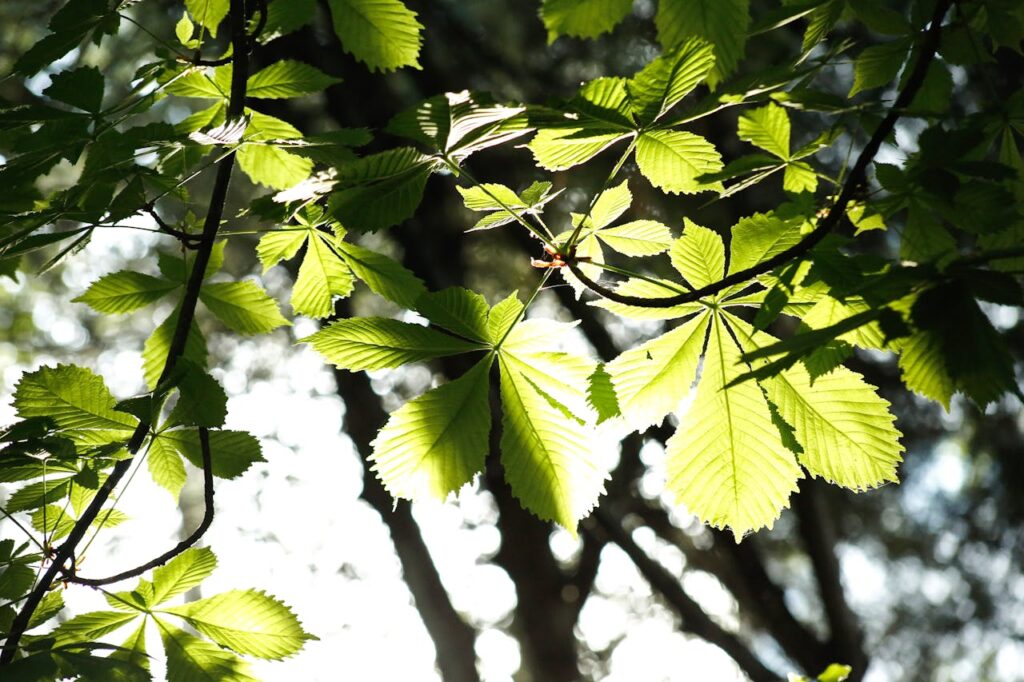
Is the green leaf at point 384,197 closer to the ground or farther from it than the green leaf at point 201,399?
farther from it

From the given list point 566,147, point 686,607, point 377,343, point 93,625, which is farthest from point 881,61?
point 686,607

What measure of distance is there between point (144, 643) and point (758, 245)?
125cm

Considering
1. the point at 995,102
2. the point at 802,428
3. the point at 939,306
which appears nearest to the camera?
the point at 939,306

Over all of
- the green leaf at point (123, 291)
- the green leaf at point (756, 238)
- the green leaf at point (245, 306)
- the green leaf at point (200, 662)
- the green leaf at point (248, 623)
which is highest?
the green leaf at point (123, 291)

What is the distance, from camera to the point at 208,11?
4.29ft

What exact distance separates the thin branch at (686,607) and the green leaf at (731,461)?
8.74 feet

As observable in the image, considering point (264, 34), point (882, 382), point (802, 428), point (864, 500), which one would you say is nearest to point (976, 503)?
point (864, 500)

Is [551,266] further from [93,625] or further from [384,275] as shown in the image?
[93,625]

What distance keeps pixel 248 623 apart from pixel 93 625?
257 millimetres

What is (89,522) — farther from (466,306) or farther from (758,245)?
(758,245)

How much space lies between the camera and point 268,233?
1464 mm

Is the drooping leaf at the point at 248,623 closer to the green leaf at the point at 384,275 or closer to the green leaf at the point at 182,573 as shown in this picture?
the green leaf at the point at 182,573

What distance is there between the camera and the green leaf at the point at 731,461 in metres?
1.05

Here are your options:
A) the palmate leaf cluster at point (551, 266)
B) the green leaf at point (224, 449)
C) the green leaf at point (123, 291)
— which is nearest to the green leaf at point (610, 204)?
the palmate leaf cluster at point (551, 266)
